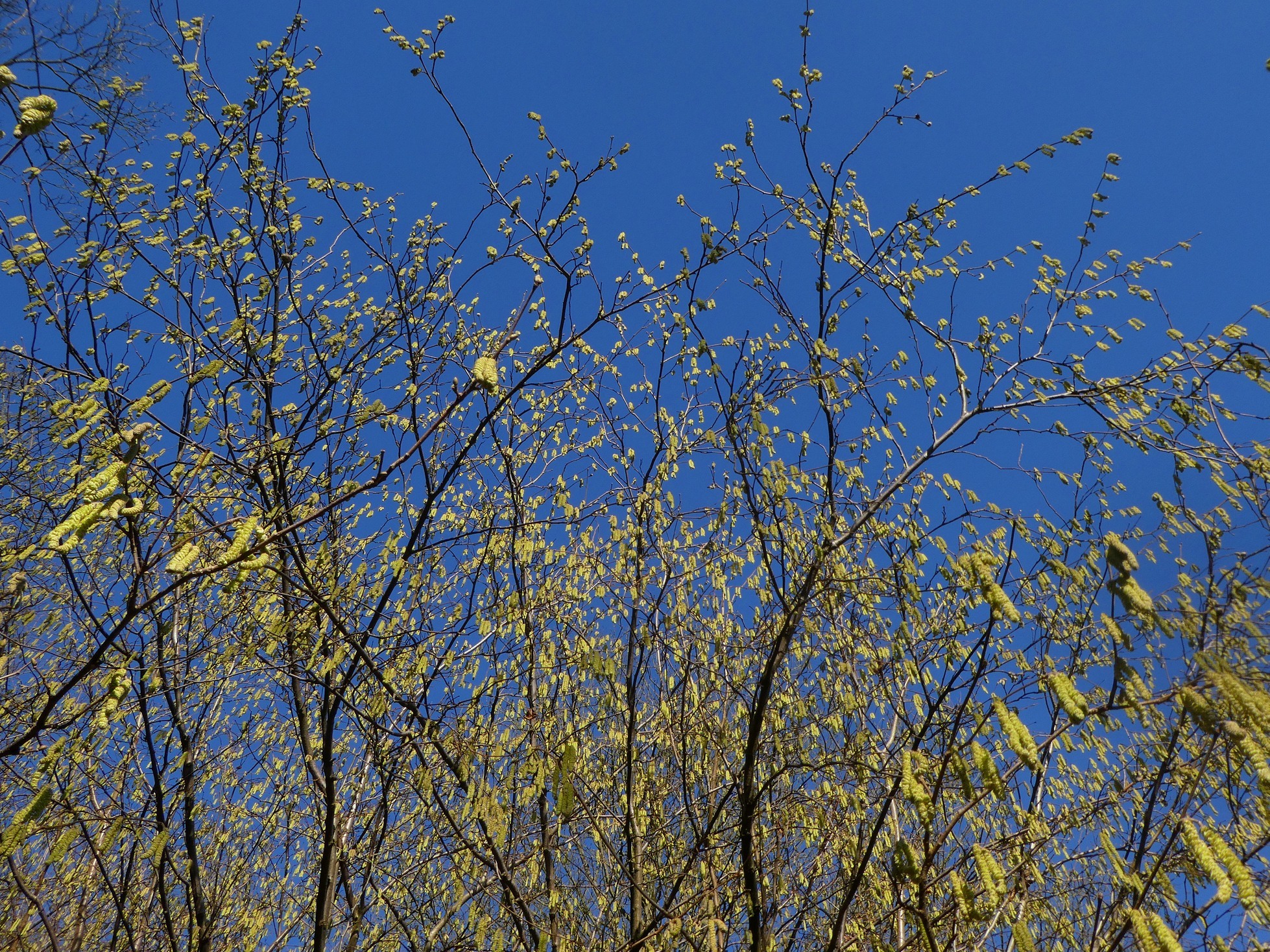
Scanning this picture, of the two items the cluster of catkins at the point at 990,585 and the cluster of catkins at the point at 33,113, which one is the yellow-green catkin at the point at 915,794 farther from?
the cluster of catkins at the point at 33,113

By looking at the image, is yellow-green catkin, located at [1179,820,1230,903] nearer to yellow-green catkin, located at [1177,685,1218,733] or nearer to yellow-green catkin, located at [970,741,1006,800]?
yellow-green catkin, located at [1177,685,1218,733]

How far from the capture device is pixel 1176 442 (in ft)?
8.22

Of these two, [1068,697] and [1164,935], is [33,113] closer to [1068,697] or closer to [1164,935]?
[1068,697]

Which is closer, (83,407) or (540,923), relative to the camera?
(83,407)

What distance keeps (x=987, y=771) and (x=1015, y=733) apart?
Result: 14 centimetres

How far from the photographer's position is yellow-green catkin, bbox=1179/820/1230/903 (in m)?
Result: 1.32

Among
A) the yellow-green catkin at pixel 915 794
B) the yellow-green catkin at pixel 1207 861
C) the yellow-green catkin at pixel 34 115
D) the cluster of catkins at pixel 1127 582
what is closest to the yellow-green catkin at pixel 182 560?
the yellow-green catkin at pixel 34 115

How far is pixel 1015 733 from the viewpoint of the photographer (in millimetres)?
1410

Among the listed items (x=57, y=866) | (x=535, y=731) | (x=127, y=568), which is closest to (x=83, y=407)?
(x=535, y=731)

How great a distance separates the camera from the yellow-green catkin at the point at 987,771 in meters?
1.47

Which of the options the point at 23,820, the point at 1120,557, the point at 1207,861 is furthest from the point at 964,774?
the point at 23,820

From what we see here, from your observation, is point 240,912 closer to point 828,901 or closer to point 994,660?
point 828,901

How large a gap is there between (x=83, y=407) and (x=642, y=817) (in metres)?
3.11

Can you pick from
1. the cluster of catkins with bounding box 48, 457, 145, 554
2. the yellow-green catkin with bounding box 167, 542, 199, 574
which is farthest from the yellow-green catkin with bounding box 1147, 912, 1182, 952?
the cluster of catkins with bounding box 48, 457, 145, 554
